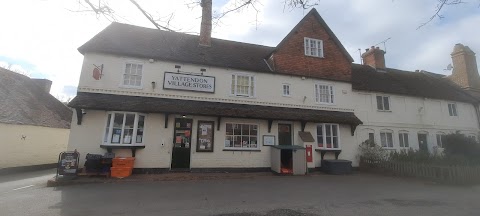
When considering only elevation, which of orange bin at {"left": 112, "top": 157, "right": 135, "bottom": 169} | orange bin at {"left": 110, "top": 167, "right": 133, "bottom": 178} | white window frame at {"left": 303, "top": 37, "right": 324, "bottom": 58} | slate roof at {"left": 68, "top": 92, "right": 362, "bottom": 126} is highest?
white window frame at {"left": 303, "top": 37, "right": 324, "bottom": 58}

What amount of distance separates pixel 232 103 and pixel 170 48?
4630mm

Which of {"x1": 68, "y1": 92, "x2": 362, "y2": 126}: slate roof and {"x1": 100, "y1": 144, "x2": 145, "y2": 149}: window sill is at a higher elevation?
{"x1": 68, "y1": 92, "x2": 362, "y2": 126}: slate roof

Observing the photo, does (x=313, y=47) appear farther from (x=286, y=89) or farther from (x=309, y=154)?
(x=309, y=154)

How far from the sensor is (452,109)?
20.4m

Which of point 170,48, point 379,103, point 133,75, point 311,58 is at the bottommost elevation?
point 379,103

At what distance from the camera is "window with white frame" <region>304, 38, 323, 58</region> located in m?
16.5

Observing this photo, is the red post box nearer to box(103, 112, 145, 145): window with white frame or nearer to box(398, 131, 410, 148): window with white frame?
box(398, 131, 410, 148): window with white frame

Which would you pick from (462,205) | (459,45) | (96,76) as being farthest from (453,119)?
(96,76)

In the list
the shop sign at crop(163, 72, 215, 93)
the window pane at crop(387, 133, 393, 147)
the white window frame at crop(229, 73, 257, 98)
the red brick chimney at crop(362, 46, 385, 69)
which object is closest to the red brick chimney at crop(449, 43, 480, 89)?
the red brick chimney at crop(362, 46, 385, 69)

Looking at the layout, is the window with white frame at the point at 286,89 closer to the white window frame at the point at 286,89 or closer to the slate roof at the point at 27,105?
the white window frame at the point at 286,89

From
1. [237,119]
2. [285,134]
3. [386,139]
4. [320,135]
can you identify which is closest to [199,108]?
[237,119]

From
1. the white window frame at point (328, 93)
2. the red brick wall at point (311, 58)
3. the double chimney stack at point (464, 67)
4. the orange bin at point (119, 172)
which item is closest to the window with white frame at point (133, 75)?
the orange bin at point (119, 172)

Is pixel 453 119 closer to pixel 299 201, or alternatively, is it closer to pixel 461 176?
pixel 461 176

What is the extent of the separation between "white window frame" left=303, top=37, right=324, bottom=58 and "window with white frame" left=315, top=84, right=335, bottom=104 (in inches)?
86.4
